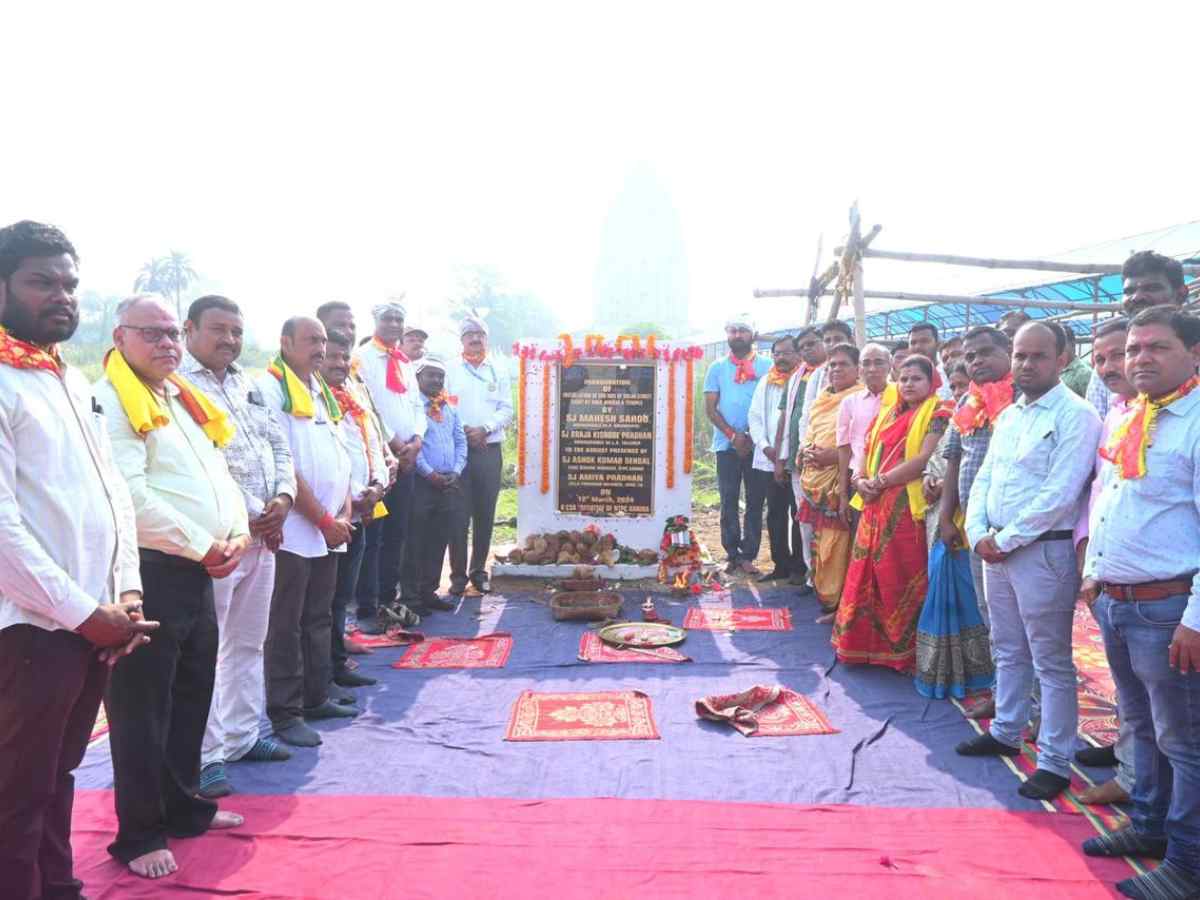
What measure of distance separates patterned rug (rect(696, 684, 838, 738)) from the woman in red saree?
26.3 inches

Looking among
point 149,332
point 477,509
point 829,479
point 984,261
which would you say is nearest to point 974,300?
point 984,261

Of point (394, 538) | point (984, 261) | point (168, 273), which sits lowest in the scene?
point (394, 538)

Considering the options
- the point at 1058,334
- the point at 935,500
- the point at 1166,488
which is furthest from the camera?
the point at 935,500

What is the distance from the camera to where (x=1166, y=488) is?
254 centimetres

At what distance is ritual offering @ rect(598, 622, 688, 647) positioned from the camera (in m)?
5.32

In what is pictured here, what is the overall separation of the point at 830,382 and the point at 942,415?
1.54 m

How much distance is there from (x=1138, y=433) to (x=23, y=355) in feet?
10.7

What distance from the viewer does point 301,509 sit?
374 cm

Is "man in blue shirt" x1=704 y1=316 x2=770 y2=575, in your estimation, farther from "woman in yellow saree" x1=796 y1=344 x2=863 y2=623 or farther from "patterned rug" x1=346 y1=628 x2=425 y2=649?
"patterned rug" x1=346 y1=628 x2=425 y2=649

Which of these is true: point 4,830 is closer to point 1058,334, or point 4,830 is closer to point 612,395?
point 1058,334

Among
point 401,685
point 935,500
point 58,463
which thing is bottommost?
point 401,685

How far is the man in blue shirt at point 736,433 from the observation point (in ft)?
24.1

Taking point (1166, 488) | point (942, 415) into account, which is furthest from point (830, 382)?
point (1166, 488)

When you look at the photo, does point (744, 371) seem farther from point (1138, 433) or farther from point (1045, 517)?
point (1138, 433)
